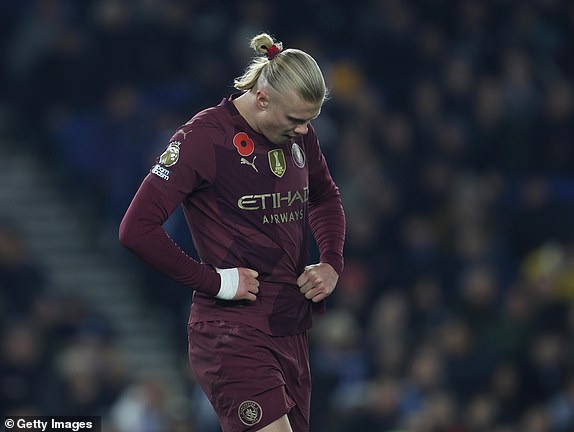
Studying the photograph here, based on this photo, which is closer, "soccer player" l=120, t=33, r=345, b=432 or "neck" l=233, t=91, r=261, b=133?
"soccer player" l=120, t=33, r=345, b=432

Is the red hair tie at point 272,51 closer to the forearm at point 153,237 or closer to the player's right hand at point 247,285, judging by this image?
the forearm at point 153,237

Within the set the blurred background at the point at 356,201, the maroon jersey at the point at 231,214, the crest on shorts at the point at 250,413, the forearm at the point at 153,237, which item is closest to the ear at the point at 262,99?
the maroon jersey at the point at 231,214

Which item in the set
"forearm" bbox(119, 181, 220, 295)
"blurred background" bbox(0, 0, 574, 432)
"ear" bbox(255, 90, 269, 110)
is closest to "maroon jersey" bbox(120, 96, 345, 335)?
"forearm" bbox(119, 181, 220, 295)

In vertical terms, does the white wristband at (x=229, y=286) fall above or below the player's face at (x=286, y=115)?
below

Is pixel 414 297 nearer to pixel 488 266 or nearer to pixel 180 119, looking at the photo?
pixel 488 266

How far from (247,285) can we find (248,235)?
20cm

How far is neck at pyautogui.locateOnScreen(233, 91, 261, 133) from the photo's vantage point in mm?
4707

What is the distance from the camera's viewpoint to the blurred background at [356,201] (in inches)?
353

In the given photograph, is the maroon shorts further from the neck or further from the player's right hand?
the neck

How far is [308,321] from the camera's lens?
4930mm

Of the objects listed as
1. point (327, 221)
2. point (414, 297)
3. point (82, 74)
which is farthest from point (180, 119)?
point (327, 221)

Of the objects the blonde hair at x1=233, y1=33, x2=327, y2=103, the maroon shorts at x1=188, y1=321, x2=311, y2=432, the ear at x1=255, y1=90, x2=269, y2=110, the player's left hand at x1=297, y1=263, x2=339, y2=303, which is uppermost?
the blonde hair at x1=233, y1=33, x2=327, y2=103

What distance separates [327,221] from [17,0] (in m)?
7.63

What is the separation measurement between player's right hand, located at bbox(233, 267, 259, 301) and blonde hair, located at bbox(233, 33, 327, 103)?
67 cm
